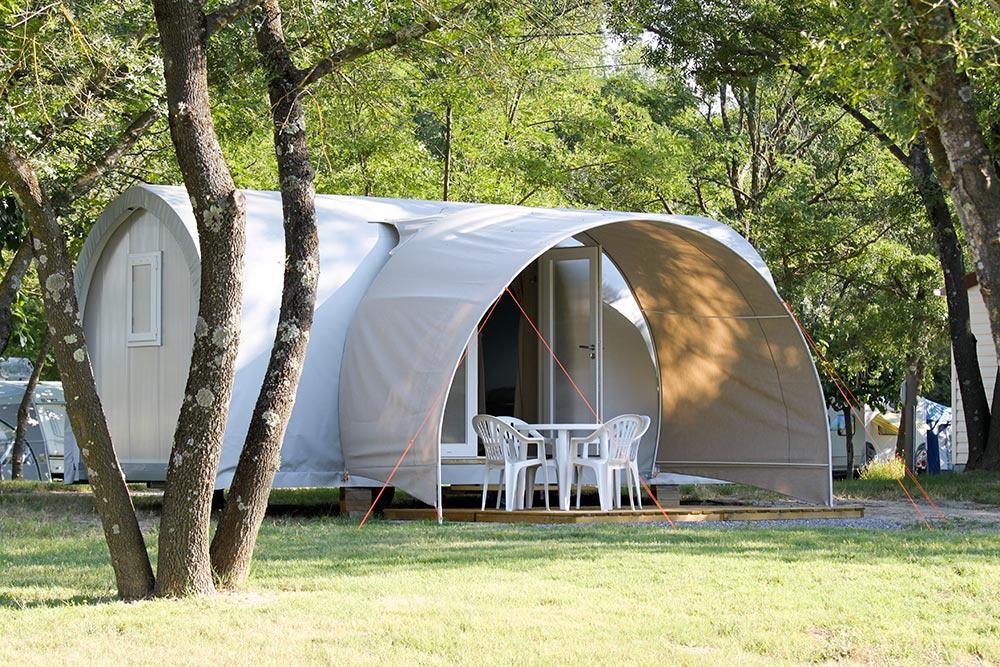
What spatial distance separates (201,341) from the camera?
5.56m

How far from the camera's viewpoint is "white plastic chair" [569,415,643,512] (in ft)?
33.1

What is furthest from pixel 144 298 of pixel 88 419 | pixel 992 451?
pixel 992 451

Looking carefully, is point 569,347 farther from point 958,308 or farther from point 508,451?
point 958,308

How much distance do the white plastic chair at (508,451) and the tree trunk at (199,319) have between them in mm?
4600

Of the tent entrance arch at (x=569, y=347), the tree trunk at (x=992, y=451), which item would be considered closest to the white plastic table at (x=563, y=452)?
the tent entrance arch at (x=569, y=347)

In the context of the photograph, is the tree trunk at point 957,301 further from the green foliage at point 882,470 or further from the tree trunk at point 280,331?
the tree trunk at point 280,331

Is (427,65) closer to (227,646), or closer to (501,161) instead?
(227,646)

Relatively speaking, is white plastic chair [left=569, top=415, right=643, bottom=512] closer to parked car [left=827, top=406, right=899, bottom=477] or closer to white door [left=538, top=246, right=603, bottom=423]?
white door [left=538, top=246, right=603, bottom=423]

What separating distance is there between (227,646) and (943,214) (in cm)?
1225

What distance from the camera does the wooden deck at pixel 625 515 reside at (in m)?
9.73

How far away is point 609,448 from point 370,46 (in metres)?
4.01

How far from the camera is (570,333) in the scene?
12.5 m

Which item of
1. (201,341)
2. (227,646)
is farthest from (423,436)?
(227,646)

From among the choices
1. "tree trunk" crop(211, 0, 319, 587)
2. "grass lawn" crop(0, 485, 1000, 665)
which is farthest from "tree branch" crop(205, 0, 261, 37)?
"grass lawn" crop(0, 485, 1000, 665)
